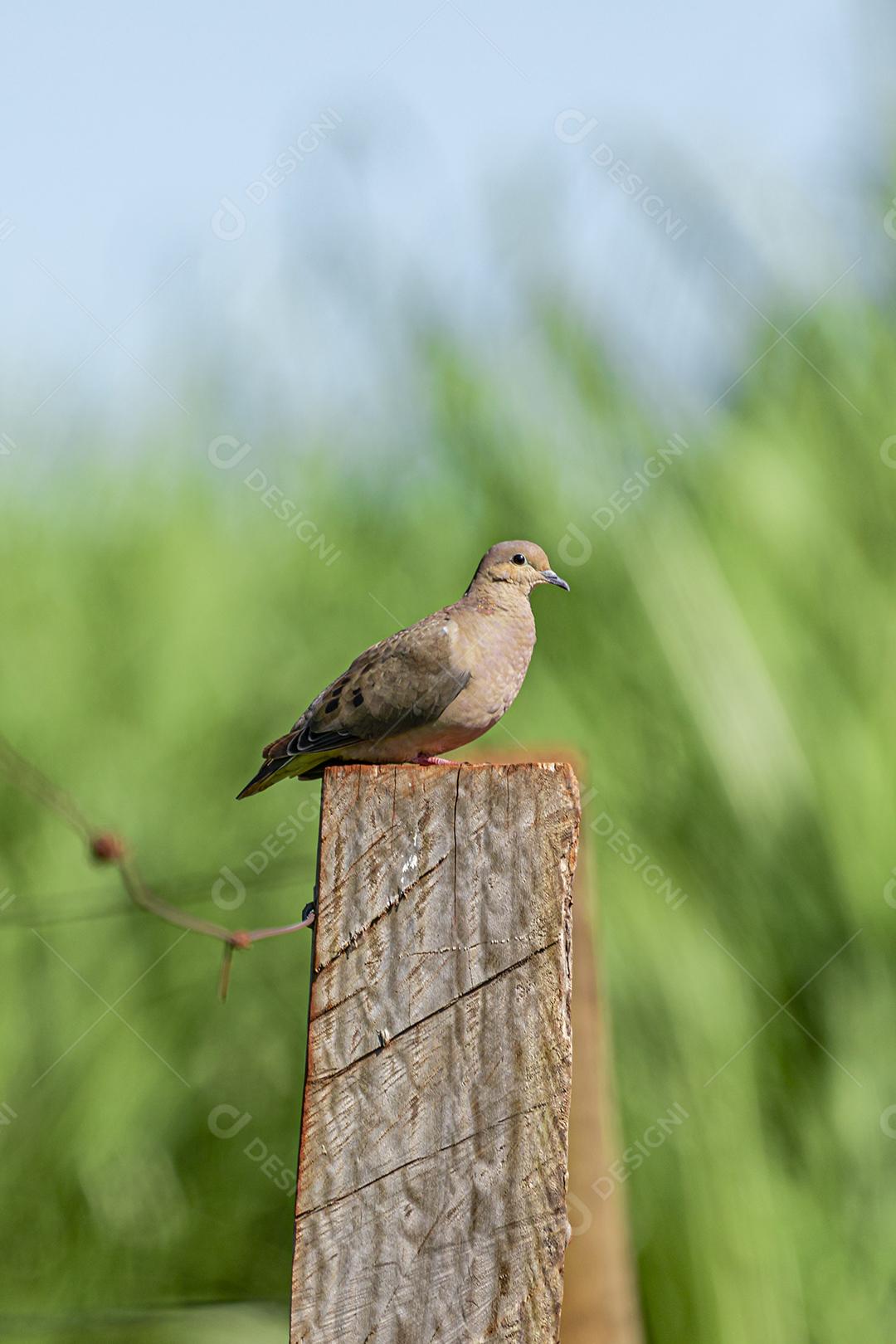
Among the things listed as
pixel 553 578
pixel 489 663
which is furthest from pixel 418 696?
pixel 553 578

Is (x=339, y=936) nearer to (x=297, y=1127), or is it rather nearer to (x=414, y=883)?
(x=414, y=883)

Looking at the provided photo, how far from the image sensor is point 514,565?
2.53 metres

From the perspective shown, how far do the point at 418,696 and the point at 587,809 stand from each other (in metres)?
0.54

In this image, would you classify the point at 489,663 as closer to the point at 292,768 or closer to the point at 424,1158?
the point at 292,768

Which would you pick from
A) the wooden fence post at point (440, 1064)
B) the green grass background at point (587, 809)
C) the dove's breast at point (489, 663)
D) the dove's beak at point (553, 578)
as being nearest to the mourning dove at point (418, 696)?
the dove's breast at point (489, 663)

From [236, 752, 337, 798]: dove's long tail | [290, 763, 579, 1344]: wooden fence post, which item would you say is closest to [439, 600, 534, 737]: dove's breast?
[236, 752, 337, 798]: dove's long tail

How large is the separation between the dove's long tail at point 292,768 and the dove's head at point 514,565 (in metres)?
0.46

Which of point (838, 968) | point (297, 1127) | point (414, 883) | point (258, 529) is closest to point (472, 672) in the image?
point (838, 968)

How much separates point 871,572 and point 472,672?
0.92 meters

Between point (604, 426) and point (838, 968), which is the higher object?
point (604, 426)

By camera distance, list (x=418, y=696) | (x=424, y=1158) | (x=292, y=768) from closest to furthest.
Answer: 1. (x=424, y=1158)
2. (x=418, y=696)
3. (x=292, y=768)

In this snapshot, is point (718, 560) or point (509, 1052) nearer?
point (509, 1052)

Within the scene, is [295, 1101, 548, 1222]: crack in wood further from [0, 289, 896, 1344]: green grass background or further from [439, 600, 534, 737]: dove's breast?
[439, 600, 534, 737]: dove's breast

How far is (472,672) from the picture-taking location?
2.31 metres
